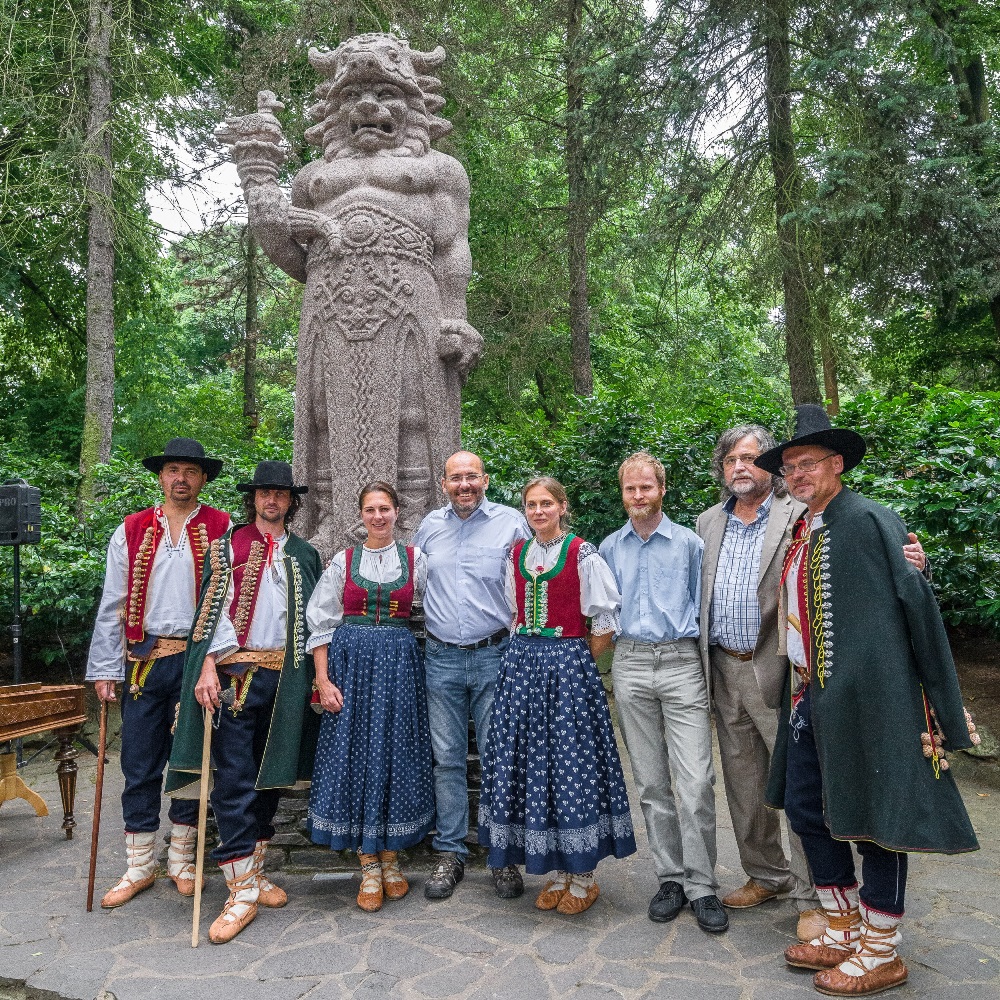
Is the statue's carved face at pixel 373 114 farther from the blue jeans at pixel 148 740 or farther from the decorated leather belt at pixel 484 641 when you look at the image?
the blue jeans at pixel 148 740

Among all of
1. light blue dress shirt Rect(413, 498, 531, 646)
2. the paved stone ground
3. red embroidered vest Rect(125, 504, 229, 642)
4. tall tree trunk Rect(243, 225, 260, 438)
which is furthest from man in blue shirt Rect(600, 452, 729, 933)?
tall tree trunk Rect(243, 225, 260, 438)

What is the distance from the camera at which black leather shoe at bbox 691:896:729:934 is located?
3.21 meters

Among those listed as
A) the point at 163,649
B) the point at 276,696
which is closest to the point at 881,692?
the point at 276,696

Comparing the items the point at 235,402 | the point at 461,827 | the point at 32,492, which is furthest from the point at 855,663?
the point at 235,402

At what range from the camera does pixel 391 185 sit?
4.53 meters

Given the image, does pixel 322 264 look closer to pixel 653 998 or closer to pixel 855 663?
pixel 855 663

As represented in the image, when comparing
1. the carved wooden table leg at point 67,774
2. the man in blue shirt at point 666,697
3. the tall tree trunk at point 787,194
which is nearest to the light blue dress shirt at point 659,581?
the man in blue shirt at point 666,697

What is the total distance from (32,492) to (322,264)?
2351mm

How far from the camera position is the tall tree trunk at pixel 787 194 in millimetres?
7184

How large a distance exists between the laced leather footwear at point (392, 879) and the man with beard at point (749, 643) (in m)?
1.29

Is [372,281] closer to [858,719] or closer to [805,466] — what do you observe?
[805,466]

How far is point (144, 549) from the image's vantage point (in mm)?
3691

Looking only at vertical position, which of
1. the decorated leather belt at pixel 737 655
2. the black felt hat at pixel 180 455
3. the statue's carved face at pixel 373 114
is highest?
the statue's carved face at pixel 373 114

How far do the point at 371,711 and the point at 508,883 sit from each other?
0.89 metres
